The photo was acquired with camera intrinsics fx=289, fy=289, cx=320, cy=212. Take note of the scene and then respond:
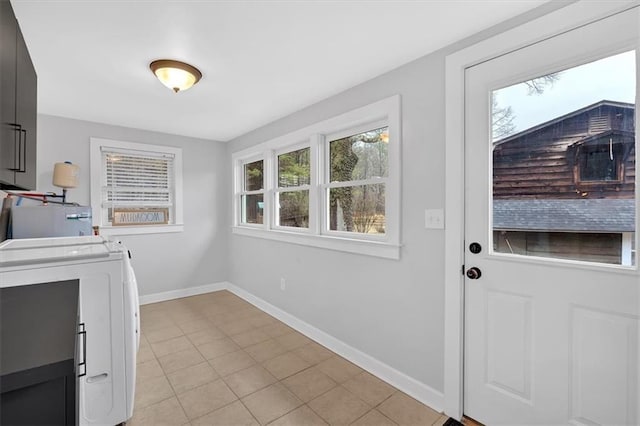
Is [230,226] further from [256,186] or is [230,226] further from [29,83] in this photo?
[29,83]

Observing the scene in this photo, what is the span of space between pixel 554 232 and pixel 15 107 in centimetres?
269

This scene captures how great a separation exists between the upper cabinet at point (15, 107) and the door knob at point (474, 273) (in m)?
2.34

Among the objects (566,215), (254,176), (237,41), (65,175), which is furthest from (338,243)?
(65,175)

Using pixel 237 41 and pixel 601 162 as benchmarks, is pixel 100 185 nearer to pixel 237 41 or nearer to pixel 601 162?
pixel 237 41

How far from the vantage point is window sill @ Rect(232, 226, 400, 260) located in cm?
212

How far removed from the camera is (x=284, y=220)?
→ 11.4ft

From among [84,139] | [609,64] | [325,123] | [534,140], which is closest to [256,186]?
[325,123]

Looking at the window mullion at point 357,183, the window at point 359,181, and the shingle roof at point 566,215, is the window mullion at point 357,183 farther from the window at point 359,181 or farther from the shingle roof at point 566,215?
the shingle roof at point 566,215

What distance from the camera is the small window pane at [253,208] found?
390cm

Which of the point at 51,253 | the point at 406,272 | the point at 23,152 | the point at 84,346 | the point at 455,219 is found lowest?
the point at 84,346

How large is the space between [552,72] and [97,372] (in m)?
2.63

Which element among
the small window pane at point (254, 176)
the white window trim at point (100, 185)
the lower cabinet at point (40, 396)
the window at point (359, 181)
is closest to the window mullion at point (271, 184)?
the small window pane at point (254, 176)

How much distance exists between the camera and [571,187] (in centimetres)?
140

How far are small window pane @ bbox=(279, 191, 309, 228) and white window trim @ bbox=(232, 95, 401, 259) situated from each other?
0.08 meters
